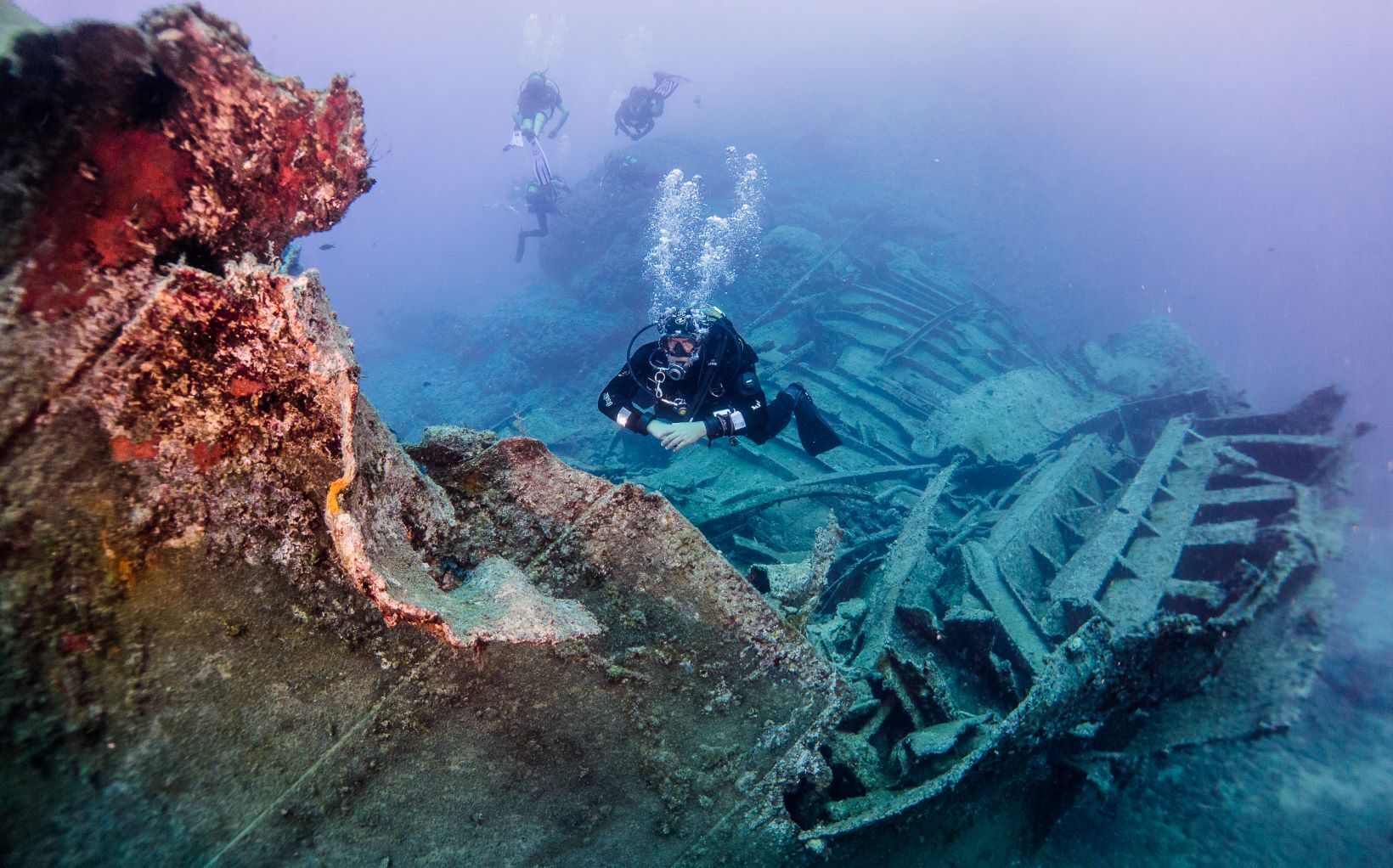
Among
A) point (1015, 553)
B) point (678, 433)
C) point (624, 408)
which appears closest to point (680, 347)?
point (624, 408)

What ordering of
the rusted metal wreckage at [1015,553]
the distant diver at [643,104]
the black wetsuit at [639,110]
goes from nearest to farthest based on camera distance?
1. the rusted metal wreckage at [1015,553]
2. the distant diver at [643,104]
3. the black wetsuit at [639,110]

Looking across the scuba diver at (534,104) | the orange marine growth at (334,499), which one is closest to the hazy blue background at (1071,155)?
the scuba diver at (534,104)

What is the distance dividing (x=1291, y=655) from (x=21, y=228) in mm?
6695

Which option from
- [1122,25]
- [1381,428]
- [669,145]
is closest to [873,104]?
[669,145]

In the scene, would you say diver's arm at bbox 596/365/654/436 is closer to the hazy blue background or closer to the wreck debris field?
the wreck debris field

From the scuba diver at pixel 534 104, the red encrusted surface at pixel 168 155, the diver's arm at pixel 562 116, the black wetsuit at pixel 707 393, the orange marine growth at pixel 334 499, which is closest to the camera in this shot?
the red encrusted surface at pixel 168 155

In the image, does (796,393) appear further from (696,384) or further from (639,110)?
(639,110)

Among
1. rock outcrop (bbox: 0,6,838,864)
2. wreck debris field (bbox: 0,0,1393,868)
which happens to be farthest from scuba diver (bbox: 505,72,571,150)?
rock outcrop (bbox: 0,6,838,864)

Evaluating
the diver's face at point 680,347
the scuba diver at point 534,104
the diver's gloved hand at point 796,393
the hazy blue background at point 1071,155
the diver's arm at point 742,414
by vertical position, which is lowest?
the diver's arm at point 742,414

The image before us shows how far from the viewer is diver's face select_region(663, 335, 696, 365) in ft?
15.4

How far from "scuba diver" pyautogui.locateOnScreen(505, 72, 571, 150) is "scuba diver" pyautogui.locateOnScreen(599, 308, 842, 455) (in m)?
14.9

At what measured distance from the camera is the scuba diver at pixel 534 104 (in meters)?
16.3

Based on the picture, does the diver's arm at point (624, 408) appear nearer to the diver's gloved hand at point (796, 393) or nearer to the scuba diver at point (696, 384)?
the scuba diver at point (696, 384)

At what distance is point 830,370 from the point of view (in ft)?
35.7
